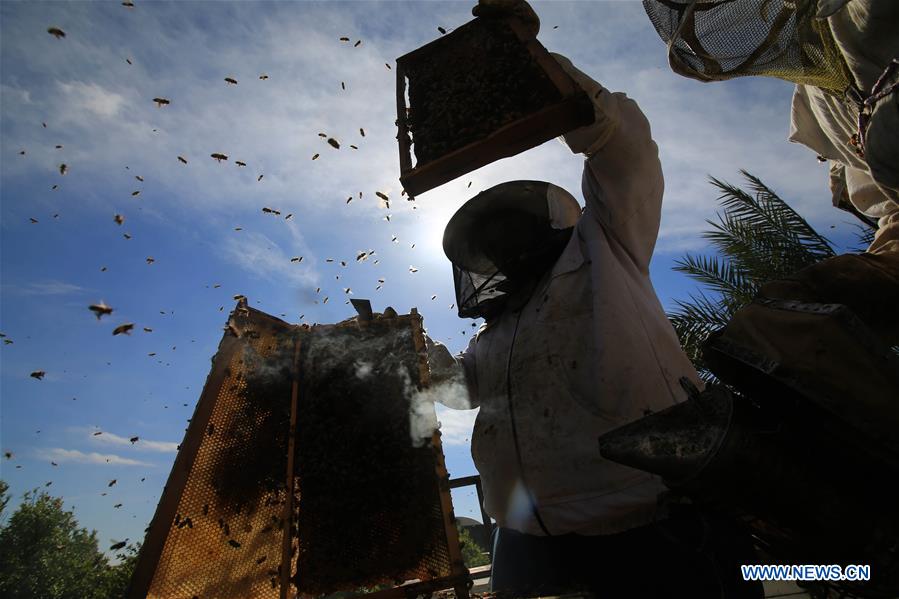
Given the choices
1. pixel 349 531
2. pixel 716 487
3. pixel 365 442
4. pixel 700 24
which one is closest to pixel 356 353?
pixel 365 442

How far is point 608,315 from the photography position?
2598mm

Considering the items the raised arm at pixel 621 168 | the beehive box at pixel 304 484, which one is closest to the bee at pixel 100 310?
the beehive box at pixel 304 484

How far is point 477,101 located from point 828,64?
170cm

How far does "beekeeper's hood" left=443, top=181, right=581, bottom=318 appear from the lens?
3.31 m

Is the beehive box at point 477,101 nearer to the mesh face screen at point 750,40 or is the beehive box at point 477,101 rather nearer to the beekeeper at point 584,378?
the beekeeper at point 584,378

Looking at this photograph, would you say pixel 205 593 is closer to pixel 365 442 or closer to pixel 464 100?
pixel 365 442

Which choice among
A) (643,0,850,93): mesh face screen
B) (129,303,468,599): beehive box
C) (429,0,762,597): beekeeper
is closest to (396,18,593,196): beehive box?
(429,0,762,597): beekeeper

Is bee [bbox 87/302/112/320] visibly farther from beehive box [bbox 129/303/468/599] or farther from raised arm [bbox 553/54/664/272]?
raised arm [bbox 553/54/664/272]

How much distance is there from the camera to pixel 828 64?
2.05 m

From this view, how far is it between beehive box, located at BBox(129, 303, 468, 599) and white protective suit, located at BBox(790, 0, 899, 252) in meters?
2.55

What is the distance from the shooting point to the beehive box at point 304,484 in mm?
2830

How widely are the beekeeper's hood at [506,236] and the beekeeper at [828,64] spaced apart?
1.24 m

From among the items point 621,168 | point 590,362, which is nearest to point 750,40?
point 621,168

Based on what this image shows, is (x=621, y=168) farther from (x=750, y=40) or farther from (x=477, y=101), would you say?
(x=477, y=101)
